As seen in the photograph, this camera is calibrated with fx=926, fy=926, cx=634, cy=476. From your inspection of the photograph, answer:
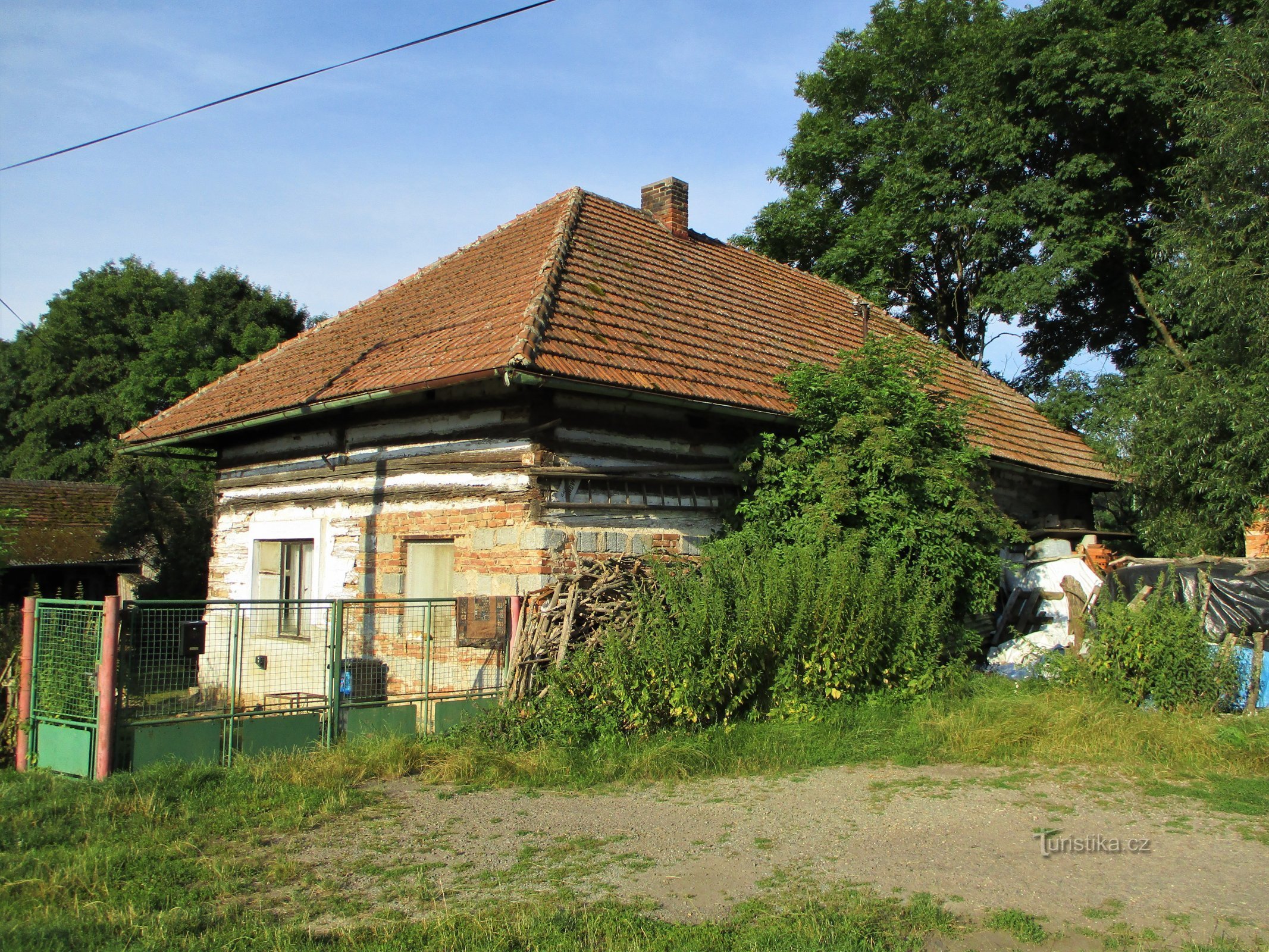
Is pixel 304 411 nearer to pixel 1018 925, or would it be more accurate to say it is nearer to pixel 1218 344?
pixel 1018 925

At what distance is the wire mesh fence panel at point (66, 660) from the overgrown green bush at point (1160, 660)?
8362 mm

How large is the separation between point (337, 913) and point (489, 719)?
125 inches

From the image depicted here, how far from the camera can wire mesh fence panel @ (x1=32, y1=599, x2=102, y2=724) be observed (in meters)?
6.92

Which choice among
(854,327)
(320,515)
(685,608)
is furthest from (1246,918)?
(854,327)

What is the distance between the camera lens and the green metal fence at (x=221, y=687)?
6.91 meters

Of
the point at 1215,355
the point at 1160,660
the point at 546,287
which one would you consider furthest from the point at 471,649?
the point at 1215,355

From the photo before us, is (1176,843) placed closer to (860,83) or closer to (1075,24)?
(1075,24)

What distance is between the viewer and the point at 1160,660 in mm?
8227

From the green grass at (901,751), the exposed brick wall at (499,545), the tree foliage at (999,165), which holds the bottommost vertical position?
the green grass at (901,751)

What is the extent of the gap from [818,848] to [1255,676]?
5.34 m

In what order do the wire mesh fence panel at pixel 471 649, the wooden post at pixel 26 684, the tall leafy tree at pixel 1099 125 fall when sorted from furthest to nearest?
the tall leafy tree at pixel 1099 125 < the wire mesh fence panel at pixel 471 649 < the wooden post at pixel 26 684

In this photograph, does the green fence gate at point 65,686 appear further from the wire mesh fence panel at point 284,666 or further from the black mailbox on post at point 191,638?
the wire mesh fence panel at point 284,666

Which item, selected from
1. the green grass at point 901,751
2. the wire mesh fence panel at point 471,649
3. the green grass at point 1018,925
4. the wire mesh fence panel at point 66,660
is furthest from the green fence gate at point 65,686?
the green grass at point 1018,925

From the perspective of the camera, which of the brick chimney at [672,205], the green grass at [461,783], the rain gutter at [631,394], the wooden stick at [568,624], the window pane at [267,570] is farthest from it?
the brick chimney at [672,205]
